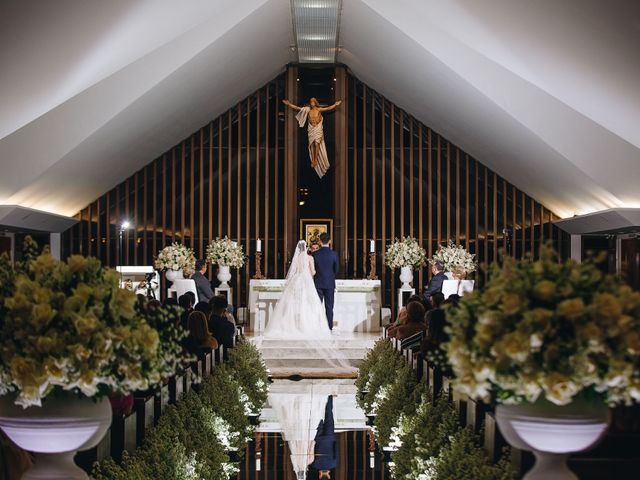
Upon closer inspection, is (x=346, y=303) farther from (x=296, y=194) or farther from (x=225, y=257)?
(x=296, y=194)

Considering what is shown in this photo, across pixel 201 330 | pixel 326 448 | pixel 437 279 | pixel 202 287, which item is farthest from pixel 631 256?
pixel 326 448

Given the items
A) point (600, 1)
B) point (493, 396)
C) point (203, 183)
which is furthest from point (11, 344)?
point (203, 183)

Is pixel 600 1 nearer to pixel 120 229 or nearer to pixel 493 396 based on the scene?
pixel 493 396

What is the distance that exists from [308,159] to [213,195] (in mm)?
1879

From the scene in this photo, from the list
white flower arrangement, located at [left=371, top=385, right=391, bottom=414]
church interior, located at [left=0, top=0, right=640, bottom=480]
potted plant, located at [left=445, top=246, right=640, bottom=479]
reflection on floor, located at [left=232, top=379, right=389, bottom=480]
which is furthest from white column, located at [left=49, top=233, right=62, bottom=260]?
potted plant, located at [left=445, top=246, right=640, bottom=479]

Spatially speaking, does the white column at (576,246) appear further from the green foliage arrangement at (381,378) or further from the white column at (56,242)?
the white column at (56,242)

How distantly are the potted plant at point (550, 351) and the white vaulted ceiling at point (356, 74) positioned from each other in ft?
15.1

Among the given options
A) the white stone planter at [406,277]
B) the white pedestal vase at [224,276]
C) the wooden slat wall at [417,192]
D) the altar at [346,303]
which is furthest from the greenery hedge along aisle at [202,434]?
the wooden slat wall at [417,192]

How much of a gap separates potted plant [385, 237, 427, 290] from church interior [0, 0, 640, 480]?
0.12ft

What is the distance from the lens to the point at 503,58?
11.7 metres

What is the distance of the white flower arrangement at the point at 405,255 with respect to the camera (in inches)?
650

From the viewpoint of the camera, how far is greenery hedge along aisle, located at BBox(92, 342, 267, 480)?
14.7 feet

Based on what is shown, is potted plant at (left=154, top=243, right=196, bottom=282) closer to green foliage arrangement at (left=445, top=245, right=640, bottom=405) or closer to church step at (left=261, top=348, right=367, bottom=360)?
church step at (left=261, top=348, right=367, bottom=360)

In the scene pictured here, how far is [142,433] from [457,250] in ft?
38.4
